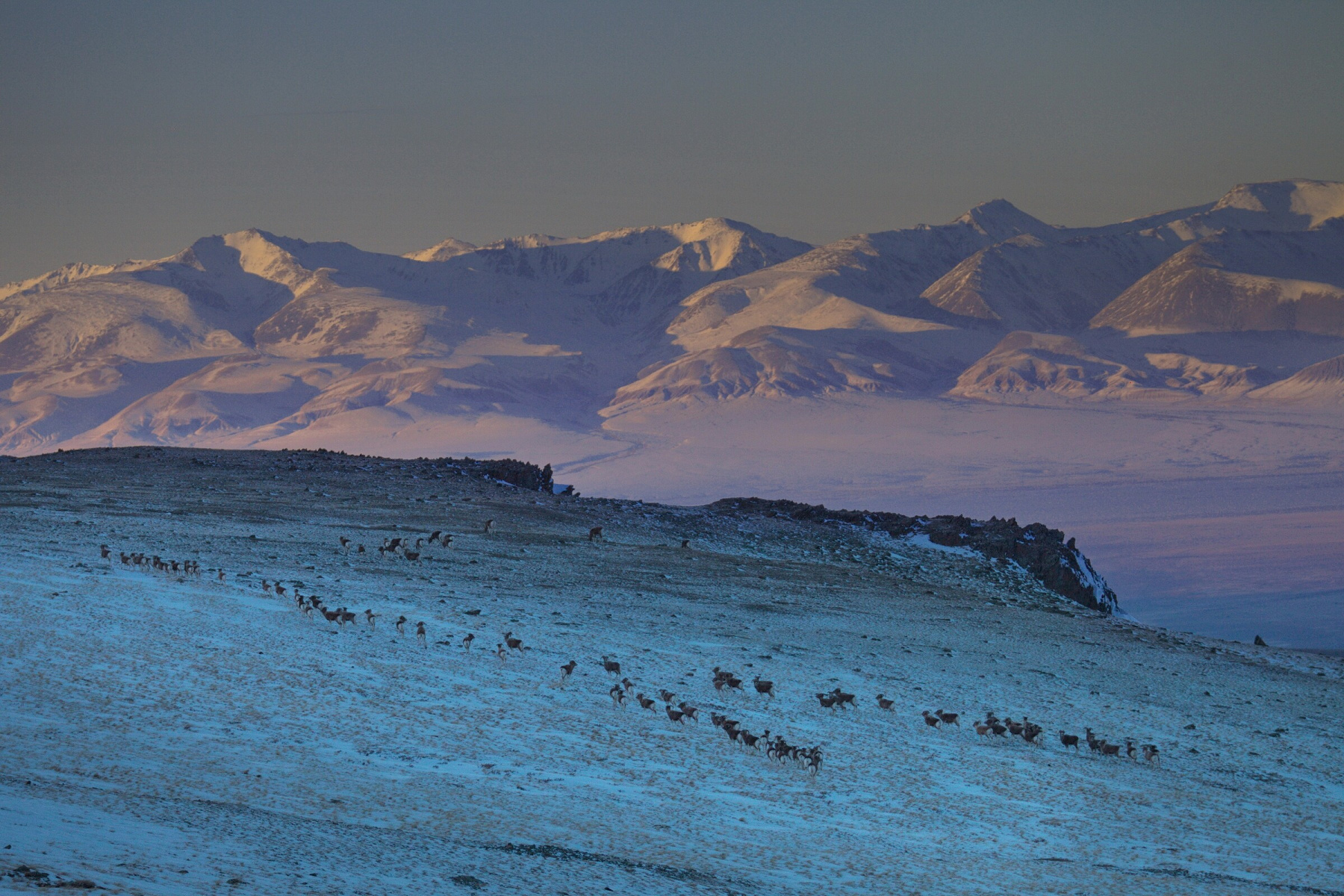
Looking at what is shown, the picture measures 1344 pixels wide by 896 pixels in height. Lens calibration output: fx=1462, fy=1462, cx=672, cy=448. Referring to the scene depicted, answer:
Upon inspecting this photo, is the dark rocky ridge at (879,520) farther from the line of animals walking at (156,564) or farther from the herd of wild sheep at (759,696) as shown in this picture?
the herd of wild sheep at (759,696)

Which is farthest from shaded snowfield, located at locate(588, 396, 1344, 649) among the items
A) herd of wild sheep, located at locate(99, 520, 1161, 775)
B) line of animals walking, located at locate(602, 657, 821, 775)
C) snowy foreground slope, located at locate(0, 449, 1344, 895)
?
line of animals walking, located at locate(602, 657, 821, 775)

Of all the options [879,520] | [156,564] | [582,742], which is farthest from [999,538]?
[582,742]

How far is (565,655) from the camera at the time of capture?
16656 mm

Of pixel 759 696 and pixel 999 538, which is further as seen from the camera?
pixel 999 538

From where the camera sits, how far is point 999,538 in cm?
3588

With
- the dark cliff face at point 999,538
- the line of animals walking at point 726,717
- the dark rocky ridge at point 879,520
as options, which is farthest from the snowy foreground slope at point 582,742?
the dark rocky ridge at point 879,520

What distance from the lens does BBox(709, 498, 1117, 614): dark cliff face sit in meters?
34.8

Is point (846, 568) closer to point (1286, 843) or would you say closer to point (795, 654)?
point (795, 654)

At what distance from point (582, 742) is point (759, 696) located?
3.33 m

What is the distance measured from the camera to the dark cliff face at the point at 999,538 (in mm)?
34812

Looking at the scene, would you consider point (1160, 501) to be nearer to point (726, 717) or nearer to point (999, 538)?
point (999, 538)

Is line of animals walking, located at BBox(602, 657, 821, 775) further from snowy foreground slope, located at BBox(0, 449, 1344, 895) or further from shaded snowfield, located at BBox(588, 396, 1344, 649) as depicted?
shaded snowfield, located at BBox(588, 396, 1344, 649)

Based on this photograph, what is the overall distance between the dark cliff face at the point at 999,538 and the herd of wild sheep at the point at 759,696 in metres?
18.5

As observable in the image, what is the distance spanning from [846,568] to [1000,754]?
16.7m
